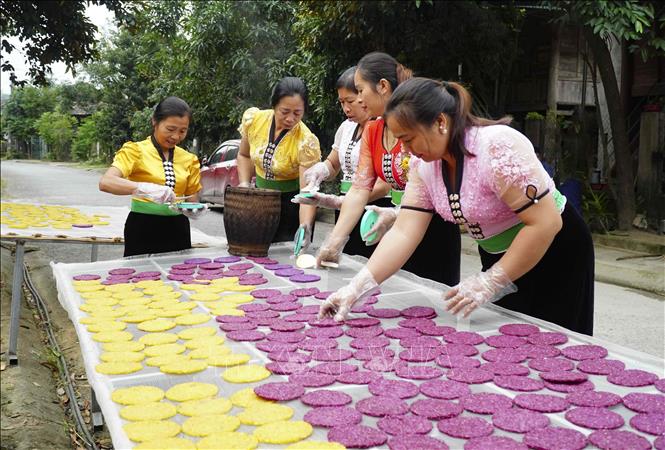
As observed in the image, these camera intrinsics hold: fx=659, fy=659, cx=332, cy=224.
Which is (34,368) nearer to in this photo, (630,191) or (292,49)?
(630,191)

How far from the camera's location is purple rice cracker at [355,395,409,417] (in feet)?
4.58

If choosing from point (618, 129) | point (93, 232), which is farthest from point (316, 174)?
point (618, 129)

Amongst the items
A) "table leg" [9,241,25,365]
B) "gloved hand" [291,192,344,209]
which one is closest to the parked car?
"table leg" [9,241,25,365]

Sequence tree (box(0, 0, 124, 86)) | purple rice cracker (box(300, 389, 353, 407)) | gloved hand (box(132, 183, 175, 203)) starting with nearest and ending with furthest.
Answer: purple rice cracker (box(300, 389, 353, 407))
gloved hand (box(132, 183, 175, 203))
tree (box(0, 0, 124, 86))

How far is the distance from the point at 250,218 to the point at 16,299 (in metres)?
1.49

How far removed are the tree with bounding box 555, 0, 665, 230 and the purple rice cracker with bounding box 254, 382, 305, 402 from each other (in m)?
5.80

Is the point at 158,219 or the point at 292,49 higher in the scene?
the point at 292,49

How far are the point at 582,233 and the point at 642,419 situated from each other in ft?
3.17

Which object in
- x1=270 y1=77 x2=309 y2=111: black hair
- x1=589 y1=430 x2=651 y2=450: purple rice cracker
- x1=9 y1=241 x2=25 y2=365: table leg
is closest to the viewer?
x1=589 y1=430 x2=651 y2=450: purple rice cracker

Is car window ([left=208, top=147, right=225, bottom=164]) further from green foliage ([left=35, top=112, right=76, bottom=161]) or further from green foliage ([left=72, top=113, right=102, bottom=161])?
green foliage ([left=72, top=113, right=102, bottom=161])

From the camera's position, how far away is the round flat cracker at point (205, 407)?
142 centimetres

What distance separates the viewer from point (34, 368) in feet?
12.4

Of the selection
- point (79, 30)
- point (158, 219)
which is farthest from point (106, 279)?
point (79, 30)

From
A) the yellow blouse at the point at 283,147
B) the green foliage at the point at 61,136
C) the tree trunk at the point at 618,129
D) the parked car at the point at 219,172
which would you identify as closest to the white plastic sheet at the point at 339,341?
the yellow blouse at the point at 283,147
